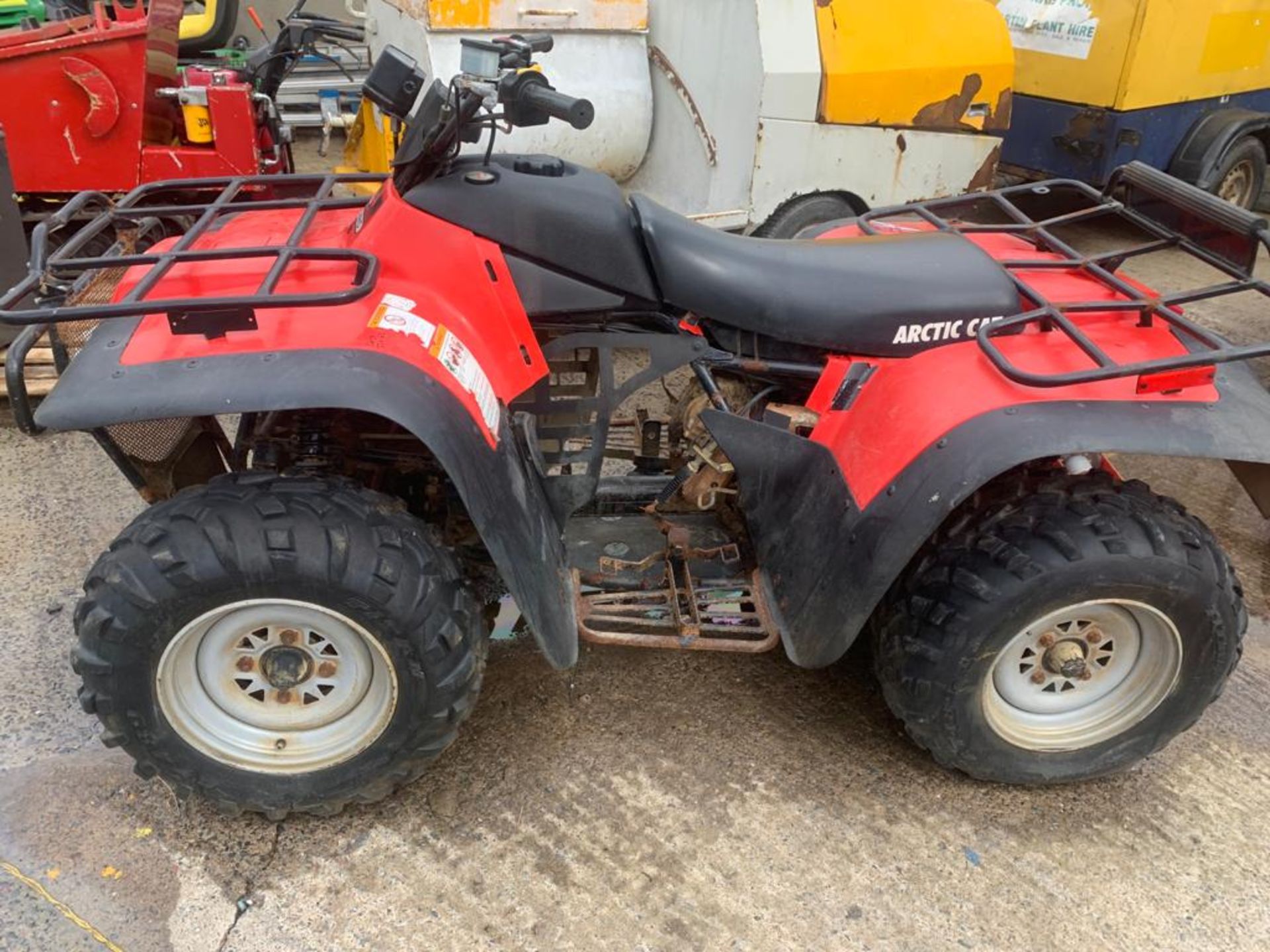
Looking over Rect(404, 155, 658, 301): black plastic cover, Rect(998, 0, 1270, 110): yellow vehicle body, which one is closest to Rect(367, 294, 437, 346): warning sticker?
Rect(404, 155, 658, 301): black plastic cover

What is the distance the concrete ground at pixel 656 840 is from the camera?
2258 mm

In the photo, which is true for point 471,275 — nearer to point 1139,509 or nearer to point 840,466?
point 840,466

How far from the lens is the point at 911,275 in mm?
2494

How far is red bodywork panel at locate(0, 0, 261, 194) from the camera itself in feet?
14.4

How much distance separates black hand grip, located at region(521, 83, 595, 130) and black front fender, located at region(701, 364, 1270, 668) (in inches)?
30.4

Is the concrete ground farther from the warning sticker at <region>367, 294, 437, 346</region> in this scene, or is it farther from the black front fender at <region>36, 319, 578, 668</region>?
the warning sticker at <region>367, 294, 437, 346</region>

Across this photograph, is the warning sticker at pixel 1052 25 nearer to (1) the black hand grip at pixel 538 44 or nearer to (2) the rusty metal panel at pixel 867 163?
(2) the rusty metal panel at pixel 867 163

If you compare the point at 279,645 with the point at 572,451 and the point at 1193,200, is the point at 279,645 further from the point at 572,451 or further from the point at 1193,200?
the point at 1193,200

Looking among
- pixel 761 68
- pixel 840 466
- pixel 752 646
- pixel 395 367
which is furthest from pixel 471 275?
pixel 761 68

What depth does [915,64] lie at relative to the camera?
479 cm

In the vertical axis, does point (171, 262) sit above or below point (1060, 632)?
above

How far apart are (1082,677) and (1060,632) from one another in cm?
15

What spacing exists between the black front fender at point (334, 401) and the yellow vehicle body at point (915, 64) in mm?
3155

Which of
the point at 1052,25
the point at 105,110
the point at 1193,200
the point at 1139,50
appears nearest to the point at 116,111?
the point at 105,110
